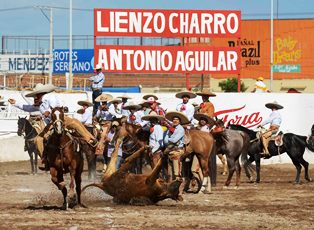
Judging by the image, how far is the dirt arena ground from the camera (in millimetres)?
15141

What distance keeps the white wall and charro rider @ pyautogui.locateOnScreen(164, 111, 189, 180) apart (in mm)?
14029

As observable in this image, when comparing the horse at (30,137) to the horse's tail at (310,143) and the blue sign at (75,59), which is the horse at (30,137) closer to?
the horse's tail at (310,143)

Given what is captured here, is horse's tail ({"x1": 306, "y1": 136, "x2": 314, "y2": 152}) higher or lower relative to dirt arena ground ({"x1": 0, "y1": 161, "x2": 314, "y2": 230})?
higher

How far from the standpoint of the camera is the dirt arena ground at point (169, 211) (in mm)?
15141

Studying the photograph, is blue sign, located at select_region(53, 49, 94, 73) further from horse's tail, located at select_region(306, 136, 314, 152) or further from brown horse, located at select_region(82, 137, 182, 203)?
brown horse, located at select_region(82, 137, 182, 203)

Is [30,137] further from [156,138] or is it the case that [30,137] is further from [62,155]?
[62,155]

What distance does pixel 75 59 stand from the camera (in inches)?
2889

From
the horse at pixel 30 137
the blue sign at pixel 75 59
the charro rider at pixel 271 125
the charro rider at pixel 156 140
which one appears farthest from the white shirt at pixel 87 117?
the blue sign at pixel 75 59

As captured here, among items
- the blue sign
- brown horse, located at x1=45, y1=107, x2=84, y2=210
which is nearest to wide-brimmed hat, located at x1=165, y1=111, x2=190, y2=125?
brown horse, located at x1=45, y1=107, x2=84, y2=210

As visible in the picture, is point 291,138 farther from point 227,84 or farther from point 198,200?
point 227,84

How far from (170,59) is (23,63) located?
37594 mm

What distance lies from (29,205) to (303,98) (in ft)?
62.8

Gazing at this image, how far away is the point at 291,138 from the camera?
28.1 m

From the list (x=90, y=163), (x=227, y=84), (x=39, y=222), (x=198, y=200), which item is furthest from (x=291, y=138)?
(x=227, y=84)
